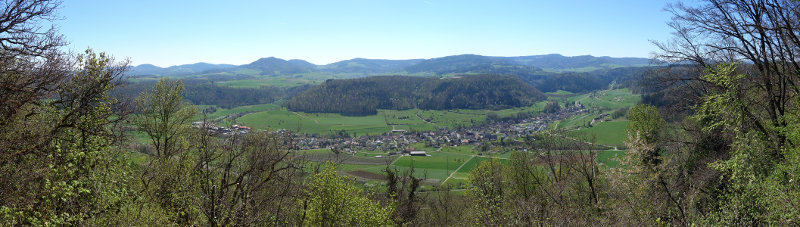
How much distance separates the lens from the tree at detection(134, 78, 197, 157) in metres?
21.5

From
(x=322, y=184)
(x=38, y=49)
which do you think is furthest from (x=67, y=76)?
(x=322, y=184)

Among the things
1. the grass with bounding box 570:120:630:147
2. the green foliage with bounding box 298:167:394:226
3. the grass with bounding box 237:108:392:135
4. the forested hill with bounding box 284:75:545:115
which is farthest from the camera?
the forested hill with bounding box 284:75:545:115

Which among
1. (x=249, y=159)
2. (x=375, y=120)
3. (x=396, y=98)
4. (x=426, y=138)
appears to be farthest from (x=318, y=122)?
(x=249, y=159)

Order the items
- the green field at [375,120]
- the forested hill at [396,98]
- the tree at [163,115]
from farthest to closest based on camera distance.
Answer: the forested hill at [396,98] < the green field at [375,120] < the tree at [163,115]

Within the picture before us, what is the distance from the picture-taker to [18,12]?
11.5 metres

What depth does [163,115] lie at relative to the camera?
73.4 ft

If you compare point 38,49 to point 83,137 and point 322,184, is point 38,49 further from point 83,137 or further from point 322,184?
point 322,184

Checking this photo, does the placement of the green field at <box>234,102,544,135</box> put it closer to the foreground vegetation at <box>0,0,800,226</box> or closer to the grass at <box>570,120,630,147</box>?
the grass at <box>570,120,630,147</box>

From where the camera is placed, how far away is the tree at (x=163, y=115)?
21.5m

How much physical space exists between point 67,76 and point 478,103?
183639 millimetres

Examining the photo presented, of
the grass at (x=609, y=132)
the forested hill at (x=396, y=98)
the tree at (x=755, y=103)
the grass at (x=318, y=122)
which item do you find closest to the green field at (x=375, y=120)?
the grass at (x=318, y=122)

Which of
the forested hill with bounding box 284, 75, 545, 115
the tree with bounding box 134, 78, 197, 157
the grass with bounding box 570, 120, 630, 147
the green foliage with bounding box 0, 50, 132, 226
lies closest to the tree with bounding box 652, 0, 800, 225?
the green foliage with bounding box 0, 50, 132, 226

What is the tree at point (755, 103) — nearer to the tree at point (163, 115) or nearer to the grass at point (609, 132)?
the tree at point (163, 115)

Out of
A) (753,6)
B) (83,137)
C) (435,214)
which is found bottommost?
(435,214)
